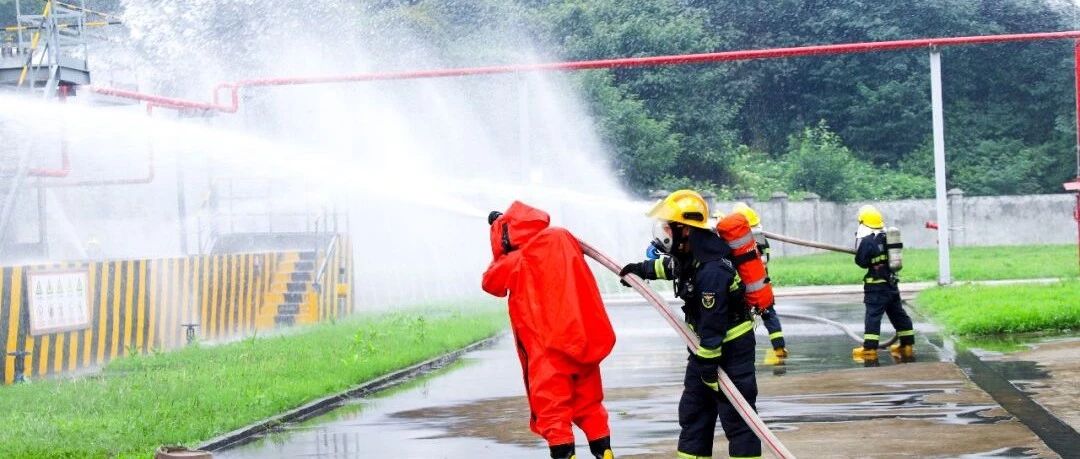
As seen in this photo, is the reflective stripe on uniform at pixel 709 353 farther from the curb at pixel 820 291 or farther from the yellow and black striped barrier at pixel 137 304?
the curb at pixel 820 291

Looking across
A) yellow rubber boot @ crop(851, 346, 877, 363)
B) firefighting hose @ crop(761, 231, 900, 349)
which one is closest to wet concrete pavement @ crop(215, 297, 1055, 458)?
yellow rubber boot @ crop(851, 346, 877, 363)

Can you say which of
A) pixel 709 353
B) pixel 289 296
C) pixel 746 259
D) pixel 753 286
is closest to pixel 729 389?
pixel 709 353

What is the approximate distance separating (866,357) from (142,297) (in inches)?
336

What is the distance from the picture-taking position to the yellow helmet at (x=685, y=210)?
7.26 metres

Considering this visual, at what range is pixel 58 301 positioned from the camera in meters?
14.6

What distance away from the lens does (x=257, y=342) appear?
56.1ft

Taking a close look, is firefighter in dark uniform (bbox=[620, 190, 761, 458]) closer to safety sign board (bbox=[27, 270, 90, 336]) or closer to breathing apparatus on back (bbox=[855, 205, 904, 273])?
breathing apparatus on back (bbox=[855, 205, 904, 273])

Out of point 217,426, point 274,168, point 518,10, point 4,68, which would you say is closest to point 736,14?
point 518,10

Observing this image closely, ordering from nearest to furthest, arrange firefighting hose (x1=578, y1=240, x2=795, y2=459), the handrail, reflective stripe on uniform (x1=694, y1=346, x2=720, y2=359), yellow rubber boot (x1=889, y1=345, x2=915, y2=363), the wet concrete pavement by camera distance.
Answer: firefighting hose (x1=578, y1=240, x2=795, y2=459)
reflective stripe on uniform (x1=694, y1=346, x2=720, y2=359)
the wet concrete pavement
yellow rubber boot (x1=889, y1=345, x2=915, y2=363)
the handrail

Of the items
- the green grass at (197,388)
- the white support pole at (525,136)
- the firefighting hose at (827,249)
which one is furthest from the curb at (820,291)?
the green grass at (197,388)

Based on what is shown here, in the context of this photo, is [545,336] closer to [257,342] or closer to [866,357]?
[866,357]

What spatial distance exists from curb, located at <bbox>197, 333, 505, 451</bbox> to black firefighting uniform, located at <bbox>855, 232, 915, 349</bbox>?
4475 mm

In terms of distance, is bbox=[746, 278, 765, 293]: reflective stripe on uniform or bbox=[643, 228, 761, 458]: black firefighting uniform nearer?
bbox=[643, 228, 761, 458]: black firefighting uniform

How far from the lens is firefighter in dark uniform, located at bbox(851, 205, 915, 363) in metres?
13.9
